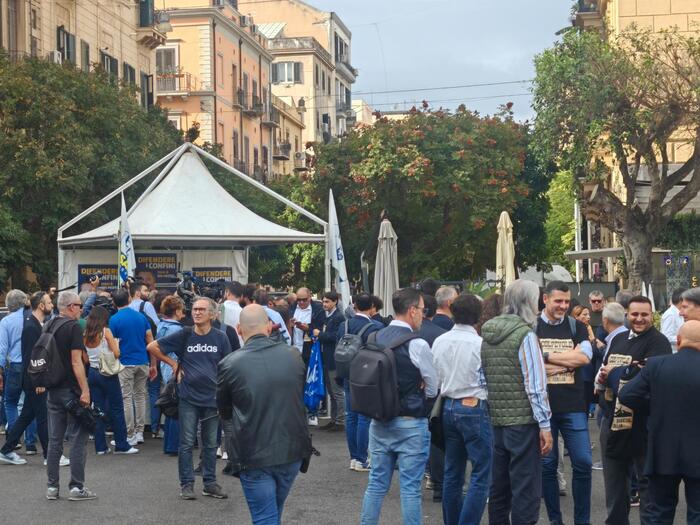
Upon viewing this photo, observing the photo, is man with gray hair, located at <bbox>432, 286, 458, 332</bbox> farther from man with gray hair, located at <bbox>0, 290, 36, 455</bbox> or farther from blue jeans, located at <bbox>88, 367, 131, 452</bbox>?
man with gray hair, located at <bbox>0, 290, 36, 455</bbox>

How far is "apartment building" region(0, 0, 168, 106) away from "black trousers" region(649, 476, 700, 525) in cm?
2451

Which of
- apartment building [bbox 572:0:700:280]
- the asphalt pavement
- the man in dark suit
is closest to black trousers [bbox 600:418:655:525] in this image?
the asphalt pavement

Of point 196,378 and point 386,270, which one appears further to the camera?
point 386,270

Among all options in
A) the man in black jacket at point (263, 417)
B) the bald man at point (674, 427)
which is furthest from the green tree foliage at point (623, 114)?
the man in black jacket at point (263, 417)

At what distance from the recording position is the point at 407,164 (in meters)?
32.4

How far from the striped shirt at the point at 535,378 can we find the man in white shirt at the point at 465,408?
44cm

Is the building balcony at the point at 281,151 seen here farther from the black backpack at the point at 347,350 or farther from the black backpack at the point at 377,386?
the black backpack at the point at 377,386

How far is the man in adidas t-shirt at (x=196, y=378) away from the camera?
10.8 metres

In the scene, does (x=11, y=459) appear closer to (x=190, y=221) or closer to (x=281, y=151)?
(x=190, y=221)

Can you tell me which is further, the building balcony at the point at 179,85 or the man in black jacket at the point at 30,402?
the building balcony at the point at 179,85

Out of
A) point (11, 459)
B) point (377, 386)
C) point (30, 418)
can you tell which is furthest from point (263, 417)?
point (11, 459)

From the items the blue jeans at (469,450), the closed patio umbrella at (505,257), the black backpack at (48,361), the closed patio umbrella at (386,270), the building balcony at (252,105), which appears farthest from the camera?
the building balcony at (252,105)

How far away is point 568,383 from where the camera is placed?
29.0ft

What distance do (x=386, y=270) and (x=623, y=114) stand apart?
7451mm
